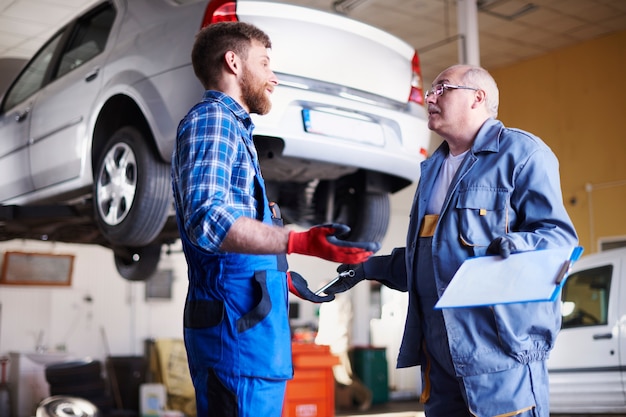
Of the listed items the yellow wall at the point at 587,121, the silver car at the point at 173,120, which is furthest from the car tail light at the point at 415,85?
the yellow wall at the point at 587,121

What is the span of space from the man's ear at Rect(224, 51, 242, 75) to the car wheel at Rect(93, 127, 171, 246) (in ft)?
5.46

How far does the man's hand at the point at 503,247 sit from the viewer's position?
141 centimetres

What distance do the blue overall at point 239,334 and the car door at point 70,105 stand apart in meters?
2.19

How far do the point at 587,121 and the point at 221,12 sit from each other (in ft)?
21.2

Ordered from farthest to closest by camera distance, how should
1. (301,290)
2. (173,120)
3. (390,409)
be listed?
(390,409) < (173,120) < (301,290)

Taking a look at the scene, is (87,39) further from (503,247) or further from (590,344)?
(590,344)

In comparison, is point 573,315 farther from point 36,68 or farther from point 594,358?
point 36,68

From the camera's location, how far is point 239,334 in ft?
4.56

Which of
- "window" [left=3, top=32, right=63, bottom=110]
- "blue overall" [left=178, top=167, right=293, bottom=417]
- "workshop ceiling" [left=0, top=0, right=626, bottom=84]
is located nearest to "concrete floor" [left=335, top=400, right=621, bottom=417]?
"workshop ceiling" [left=0, top=0, right=626, bottom=84]

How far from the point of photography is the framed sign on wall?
8453mm

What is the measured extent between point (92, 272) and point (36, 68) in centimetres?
533

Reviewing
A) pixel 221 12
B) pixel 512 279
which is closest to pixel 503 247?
pixel 512 279

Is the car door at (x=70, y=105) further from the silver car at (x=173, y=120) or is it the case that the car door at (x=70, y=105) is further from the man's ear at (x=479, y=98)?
the man's ear at (x=479, y=98)

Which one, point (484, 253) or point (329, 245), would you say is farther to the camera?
point (484, 253)
